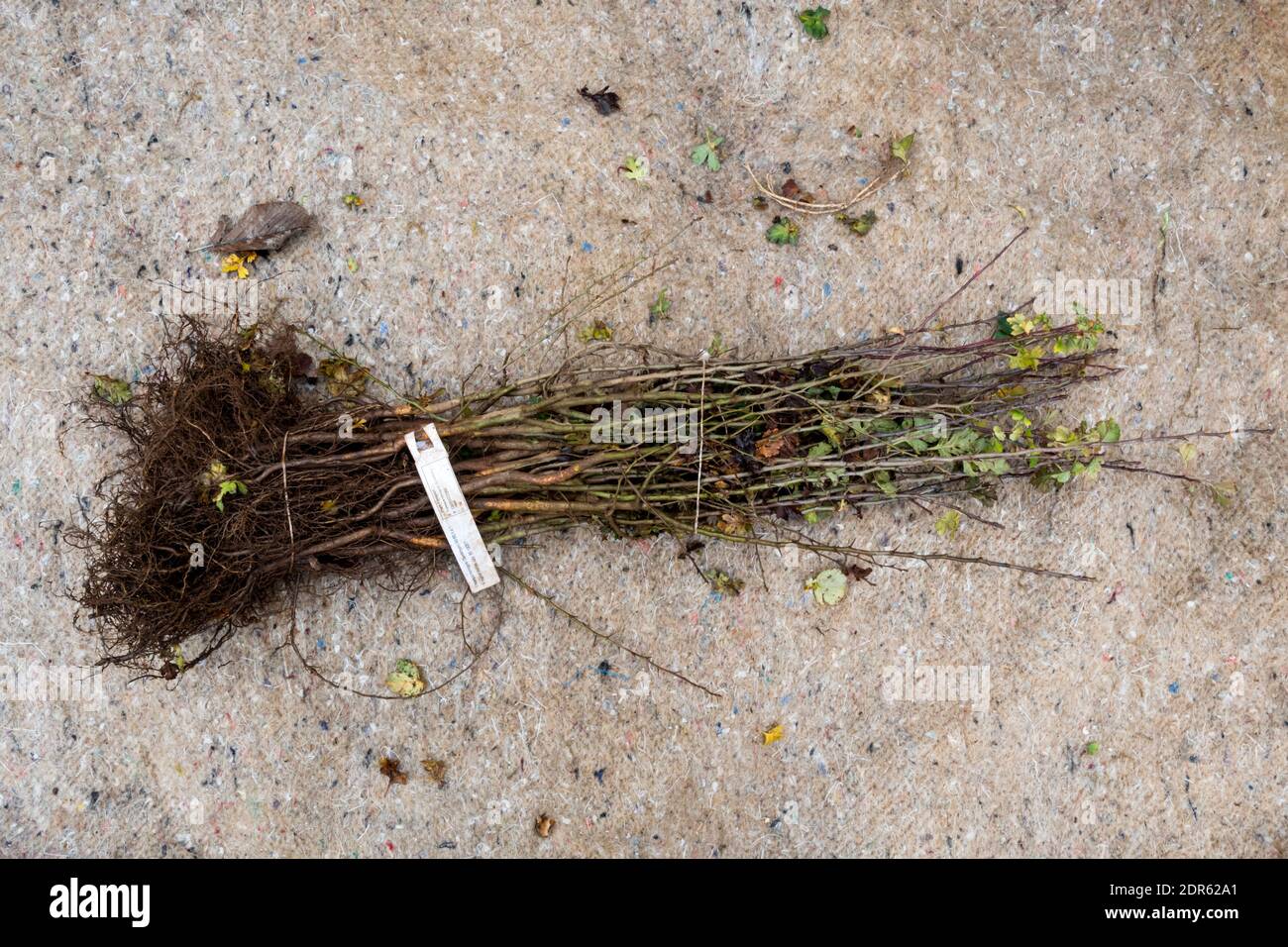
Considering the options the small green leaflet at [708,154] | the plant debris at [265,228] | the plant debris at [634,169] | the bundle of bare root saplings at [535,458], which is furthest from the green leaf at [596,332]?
the plant debris at [265,228]

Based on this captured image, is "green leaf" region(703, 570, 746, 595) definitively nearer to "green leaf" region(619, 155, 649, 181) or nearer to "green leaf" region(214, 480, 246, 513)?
"green leaf" region(619, 155, 649, 181)

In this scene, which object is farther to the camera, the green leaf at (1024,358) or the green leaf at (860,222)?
the green leaf at (860,222)

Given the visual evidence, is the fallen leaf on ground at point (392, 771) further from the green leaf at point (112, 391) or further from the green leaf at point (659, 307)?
the green leaf at point (659, 307)

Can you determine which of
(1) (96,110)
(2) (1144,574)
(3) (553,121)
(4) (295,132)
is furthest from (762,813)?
(1) (96,110)

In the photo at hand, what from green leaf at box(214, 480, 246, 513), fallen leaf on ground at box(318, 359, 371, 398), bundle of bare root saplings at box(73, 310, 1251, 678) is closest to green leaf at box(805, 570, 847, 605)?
bundle of bare root saplings at box(73, 310, 1251, 678)

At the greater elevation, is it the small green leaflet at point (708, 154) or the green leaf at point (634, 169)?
the small green leaflet at point (708, 154)

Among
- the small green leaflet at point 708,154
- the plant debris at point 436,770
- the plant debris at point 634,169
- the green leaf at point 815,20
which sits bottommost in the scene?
the plant debris at point 436,770
